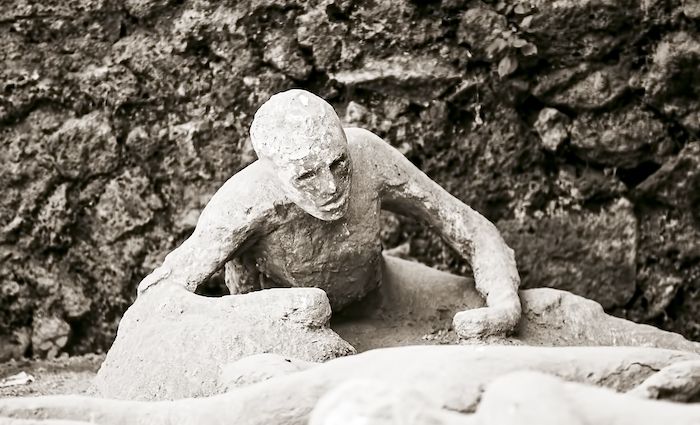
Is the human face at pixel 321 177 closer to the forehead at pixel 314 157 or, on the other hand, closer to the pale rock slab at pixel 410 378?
the forehead at pixel 314 157

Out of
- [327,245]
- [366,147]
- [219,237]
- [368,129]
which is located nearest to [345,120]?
[368,129]

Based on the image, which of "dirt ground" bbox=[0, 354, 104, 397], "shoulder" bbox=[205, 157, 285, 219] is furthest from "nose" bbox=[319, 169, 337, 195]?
"dirt ground" bbox=[0, 354, 104, 397]

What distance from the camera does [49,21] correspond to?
14.4ft

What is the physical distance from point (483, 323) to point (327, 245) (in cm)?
47

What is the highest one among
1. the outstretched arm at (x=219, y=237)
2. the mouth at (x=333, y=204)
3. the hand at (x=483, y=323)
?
the mouth at (x=333, y=204)

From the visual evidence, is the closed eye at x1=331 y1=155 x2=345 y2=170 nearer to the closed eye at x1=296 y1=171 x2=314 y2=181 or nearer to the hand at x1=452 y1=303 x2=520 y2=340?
the closed eye at x1=296 y1=171 x2=314 y2=181

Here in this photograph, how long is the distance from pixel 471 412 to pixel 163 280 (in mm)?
1179

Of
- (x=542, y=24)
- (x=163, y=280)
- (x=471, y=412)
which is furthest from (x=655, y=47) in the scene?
(x=471, y=412)

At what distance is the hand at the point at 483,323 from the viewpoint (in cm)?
310

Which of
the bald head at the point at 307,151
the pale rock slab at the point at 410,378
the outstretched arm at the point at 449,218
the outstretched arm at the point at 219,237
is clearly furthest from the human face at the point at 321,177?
the pale rock slab at the point at 410,378

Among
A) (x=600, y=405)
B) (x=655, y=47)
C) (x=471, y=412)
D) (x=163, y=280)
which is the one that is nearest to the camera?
(x=600, y=405)

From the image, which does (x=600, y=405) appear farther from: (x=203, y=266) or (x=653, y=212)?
(x=653, y=212)

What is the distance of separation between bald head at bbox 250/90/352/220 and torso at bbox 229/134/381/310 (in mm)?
131

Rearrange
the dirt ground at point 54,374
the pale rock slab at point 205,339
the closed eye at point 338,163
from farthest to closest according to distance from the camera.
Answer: the dirt ground at point 54,374 → the closed eye at point 338,163 → the pale rock slab at point 205,339
